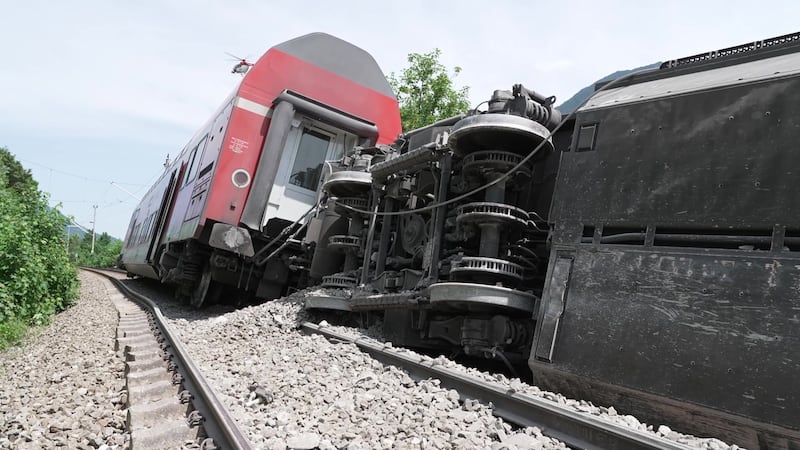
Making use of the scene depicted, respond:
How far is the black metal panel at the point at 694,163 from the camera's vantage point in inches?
125

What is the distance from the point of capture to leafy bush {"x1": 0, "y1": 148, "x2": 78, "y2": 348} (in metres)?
8.70

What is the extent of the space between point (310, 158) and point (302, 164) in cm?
19

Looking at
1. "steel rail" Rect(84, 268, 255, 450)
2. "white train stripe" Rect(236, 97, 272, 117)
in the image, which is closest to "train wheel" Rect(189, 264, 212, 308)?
Result: "white train stripe" Rect(236, 97, 272, 117)

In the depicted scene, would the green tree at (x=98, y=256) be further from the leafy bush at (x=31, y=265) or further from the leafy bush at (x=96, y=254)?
the leafy bush at (x=31, y=265)

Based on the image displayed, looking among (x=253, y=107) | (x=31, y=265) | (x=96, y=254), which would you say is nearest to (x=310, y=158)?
(x=253, y=107)

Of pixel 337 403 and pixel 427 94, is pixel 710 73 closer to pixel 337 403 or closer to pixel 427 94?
pixel 337 403

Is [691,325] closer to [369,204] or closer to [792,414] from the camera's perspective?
[792,414]

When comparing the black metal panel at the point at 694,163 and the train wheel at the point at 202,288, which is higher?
the black metal panel at the point at 694,163

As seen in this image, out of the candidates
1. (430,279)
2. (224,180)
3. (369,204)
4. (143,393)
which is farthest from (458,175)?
(224,180)

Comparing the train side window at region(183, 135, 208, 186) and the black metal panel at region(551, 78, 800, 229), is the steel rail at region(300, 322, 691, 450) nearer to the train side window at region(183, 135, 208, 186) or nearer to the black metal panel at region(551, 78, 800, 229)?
the black metal panel at region(551, 78, 800, 229)

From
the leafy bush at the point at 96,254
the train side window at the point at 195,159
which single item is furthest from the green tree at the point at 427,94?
the leafy bush at the point at 96,254

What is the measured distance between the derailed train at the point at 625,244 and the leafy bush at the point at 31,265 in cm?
510

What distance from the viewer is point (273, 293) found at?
387 inches

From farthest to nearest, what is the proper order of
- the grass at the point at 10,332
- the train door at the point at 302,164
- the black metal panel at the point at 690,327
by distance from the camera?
the train door at the point at 302,164
the grass at the point at 10,332
the black metal panel at the point at 690,327
